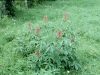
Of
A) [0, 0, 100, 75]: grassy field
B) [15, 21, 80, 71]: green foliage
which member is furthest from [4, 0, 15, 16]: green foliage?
[15, 21, 80, 71]: green foliage

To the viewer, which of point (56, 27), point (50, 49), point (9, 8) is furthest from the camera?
point (9, 8)

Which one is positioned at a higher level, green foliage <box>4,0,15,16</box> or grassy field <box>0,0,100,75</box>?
green foliage <box>4,0,15,16</box>

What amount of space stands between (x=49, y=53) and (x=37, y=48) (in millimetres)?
312

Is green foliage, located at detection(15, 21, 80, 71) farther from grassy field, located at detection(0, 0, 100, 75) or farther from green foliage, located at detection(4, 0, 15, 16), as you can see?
green foliage, located at detection(4, 0, 15, 16)

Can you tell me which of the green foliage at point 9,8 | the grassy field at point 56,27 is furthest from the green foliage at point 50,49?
the green foliage at point 9,8

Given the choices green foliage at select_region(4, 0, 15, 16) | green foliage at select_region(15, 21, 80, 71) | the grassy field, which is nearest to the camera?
green foliage at select_region(15, 21, 80, 71)

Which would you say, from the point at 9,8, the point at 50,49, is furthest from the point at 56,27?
the point at 9,8

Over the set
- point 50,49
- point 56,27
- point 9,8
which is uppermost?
point 56,27

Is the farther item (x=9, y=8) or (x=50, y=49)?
(x=9, y=8)

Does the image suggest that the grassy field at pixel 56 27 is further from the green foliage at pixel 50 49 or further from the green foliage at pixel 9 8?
the green foliage at pixel 9 8

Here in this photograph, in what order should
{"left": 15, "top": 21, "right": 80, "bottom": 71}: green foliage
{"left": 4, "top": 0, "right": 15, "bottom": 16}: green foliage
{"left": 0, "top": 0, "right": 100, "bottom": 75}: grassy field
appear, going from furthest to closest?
1. {"left": 4, "top": 0, "right": 15, "bottom": 16}: green foliage
2. {"left": 0, "top": 0, "right": 100, "bottom": 75}: grassy field
3. {"left": 15, "top": 21, "right": 80, "bottom": 71}: green foliage

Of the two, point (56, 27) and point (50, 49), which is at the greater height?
point (56, 27)

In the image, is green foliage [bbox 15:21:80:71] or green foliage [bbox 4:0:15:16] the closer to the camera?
green foliage [bbox 15:21:80:71]

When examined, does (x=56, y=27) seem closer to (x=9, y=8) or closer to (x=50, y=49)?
(x=50, y=49)
